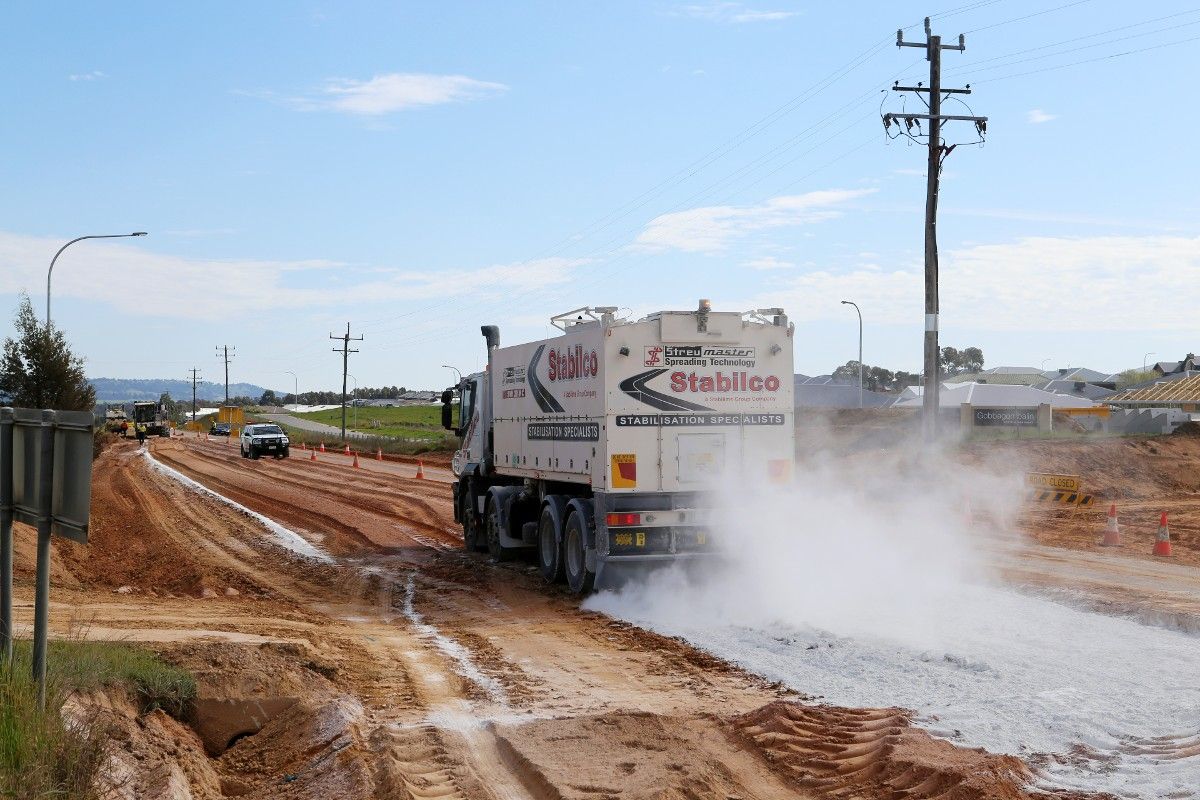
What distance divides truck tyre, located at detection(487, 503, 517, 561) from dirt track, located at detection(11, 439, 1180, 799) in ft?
0.67

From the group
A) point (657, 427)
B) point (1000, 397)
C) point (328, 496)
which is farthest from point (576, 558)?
point (1000, 397)

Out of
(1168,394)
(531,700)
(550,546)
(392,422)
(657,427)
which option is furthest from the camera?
(392,422)

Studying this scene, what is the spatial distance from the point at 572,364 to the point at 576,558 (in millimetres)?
2495

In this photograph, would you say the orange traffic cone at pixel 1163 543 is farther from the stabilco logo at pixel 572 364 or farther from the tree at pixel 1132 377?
the tree at pixel 1132 377

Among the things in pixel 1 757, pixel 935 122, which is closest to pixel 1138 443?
pixel 935 122

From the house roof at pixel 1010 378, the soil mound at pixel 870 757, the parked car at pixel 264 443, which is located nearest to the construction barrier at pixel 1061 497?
the soil mound at pixel 870 757

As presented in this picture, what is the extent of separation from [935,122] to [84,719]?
2230cm

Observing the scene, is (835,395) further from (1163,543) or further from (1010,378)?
(1163,543)

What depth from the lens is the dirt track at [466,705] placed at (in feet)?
22.6

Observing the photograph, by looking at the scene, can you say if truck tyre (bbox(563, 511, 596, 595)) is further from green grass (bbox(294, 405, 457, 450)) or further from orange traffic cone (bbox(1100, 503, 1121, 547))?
green grass (bbox(294, 405, 457, 450))

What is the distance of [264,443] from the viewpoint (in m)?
60.0

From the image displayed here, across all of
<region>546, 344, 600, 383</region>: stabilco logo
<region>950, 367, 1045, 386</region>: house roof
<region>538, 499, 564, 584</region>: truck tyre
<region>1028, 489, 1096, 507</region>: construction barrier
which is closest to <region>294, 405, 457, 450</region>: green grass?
<region>950, 367, 1045, 386</region>: house roof

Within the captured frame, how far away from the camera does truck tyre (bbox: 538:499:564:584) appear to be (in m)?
15.4

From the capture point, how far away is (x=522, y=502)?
57.3 feet
